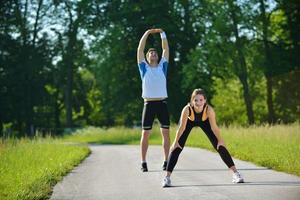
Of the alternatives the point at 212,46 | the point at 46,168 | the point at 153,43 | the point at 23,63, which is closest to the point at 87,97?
the point at 23,63

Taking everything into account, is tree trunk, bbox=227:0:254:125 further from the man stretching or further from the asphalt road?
the man stretching

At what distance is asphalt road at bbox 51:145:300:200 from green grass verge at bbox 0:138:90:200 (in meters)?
0.23

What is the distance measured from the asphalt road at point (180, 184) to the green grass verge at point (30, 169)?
0.77 feet

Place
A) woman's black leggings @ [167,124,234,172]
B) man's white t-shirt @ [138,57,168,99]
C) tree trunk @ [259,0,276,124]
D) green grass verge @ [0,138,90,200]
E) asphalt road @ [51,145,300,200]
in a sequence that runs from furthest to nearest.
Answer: tree trunk @ [259,0,276,124]
man's white t-shirt @ [138,57,168,99]
woman's black leggings @ [167,124,234,172]
green grass verge @ [0,138,90,200]
asphalt road @ [51,145,300,200]

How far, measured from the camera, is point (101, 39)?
47.1m

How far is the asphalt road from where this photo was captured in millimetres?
8141

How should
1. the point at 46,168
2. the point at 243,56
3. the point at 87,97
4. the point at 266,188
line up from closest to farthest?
the point at 266,188 < the point at 46,168 < the point at 243,56 < the point at 87,97

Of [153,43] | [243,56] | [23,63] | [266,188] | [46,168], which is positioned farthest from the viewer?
[23,63]

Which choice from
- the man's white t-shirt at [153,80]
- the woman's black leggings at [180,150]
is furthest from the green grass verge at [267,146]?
the man's white t-shirt at [153,80]

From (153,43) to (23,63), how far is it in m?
11.1

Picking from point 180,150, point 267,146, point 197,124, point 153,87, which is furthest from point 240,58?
point 180,150

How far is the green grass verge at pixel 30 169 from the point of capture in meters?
8.90

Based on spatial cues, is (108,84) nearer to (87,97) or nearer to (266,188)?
(87,97)

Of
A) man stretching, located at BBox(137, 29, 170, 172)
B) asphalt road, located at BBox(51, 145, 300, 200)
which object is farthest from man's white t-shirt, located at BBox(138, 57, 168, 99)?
asphalt road, located at BBox(51, 145, 300, 200)
